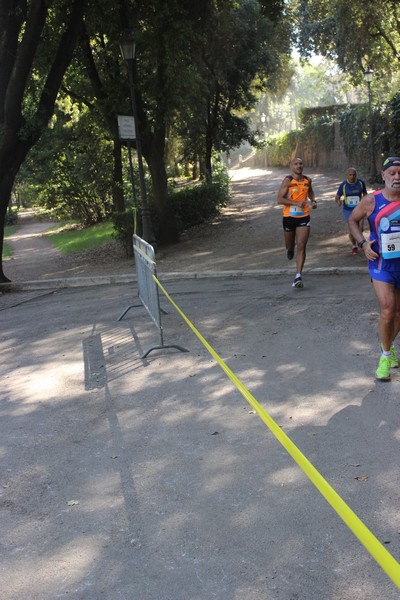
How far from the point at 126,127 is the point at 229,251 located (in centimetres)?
390

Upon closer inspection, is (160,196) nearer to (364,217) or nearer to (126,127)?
(126,127)

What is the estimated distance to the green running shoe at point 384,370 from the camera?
5980 millimetres

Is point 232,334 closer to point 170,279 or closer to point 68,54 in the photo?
point 170,279

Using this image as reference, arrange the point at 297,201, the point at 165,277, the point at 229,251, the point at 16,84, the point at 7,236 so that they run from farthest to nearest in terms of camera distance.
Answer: the point at 7,236 → the point at 229,251 → the point at 16,84 → the point at 165,277 → the point at 297,201

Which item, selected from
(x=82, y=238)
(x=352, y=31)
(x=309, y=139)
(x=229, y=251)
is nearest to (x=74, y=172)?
(x=82, y=238)

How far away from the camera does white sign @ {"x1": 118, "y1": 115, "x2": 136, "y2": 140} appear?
14.0 meters

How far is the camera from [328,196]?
25.9 m

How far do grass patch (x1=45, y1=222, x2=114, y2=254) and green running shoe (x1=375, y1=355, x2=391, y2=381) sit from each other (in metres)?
17.7

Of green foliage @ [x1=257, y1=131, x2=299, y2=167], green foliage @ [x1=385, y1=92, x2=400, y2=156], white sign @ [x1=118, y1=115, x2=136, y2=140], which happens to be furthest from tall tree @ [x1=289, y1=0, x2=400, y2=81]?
white sign @ [x1=118, y1=115, x2=136, y2=140]

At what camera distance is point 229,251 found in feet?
52.6

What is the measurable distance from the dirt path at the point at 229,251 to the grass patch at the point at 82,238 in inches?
24.4

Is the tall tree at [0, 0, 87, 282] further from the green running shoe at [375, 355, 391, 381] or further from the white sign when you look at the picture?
the green running shoe at [375, 355, 391, 381]

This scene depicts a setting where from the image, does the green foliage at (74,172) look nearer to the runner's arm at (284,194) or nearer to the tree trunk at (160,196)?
the tree trunk at (160,196)

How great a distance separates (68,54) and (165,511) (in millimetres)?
13780
